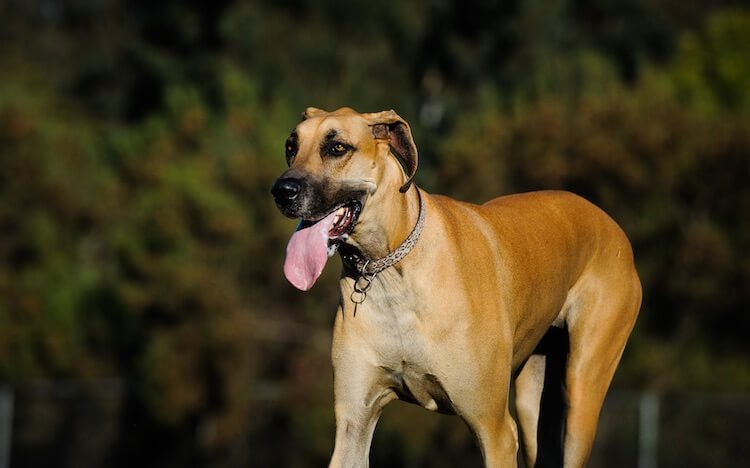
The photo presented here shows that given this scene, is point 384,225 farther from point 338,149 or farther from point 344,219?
point 338,149

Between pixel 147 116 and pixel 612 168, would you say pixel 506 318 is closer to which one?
pixel 612 168

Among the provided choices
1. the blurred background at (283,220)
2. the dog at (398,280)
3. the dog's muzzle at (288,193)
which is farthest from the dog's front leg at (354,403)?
the blurred background at (283,220)

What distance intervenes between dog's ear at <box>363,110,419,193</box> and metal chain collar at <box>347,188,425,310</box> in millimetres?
230

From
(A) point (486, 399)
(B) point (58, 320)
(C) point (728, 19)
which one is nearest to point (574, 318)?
(A) point (486, 399)

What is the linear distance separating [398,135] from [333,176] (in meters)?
0.45

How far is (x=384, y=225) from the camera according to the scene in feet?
18.7

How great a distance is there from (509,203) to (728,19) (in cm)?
3210

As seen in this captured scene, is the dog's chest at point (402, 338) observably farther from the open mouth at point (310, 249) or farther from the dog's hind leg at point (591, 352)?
the dog's hind leg at point (591, 352)

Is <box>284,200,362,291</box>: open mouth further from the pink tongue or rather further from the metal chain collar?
the metal chain collar

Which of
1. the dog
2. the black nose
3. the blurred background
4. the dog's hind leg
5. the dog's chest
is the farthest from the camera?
the blurred background

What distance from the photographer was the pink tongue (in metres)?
5.36

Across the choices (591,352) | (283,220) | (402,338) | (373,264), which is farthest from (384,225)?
(283,220)

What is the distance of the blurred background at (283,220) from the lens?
23.0m

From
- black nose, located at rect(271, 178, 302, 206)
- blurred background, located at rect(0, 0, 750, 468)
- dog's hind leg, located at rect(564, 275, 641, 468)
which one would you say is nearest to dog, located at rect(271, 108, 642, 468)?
black nose, located at rect(271, 178, 302, 206)
